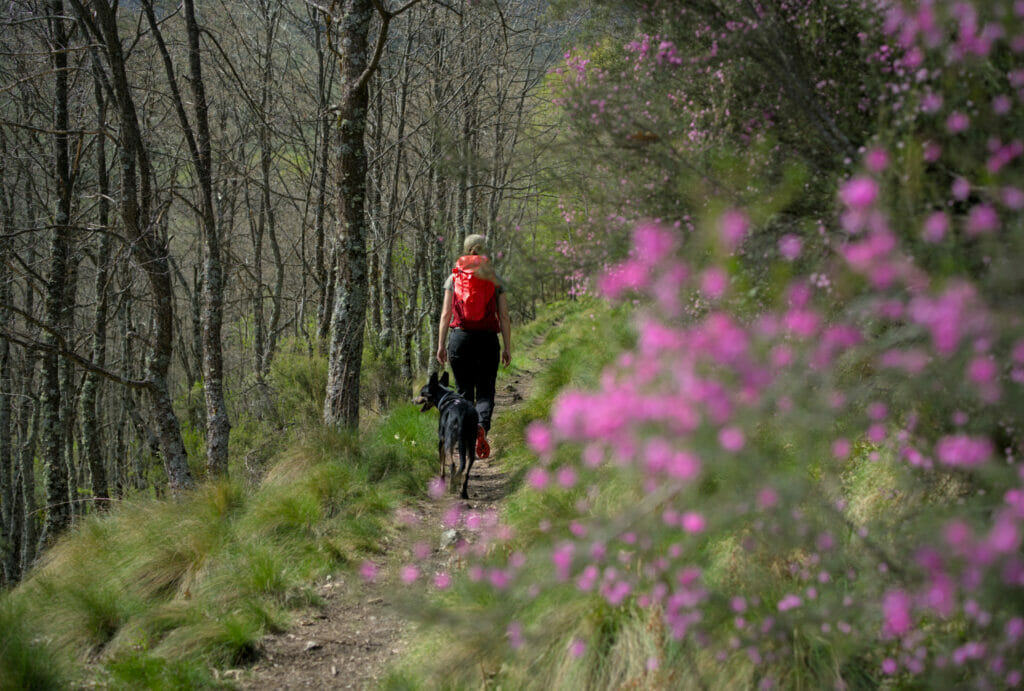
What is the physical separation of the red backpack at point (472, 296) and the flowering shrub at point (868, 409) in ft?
10.4

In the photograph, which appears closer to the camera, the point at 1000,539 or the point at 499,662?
the point at 1000,539

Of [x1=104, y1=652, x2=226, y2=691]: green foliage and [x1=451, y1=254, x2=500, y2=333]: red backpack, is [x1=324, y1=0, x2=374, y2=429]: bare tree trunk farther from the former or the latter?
[x1=104, y1=652, x2=226, y2=691]: green foliage

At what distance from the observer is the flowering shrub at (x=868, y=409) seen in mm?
1519

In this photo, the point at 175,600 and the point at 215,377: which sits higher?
the point at 215,377

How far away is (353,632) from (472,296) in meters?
2.88

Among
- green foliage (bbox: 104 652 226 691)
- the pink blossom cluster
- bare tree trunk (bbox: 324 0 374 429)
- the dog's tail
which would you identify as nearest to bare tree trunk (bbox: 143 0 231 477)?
bare tree trunk (bbox: 324 0 374 429)

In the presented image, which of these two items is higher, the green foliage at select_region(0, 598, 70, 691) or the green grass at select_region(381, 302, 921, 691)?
the green grass at select_region(381, 302, 921, 691)

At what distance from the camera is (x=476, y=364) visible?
6.10 m

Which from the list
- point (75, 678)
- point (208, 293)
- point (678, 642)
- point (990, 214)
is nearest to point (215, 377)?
point (208, 293)

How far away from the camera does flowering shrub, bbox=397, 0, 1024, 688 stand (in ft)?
A: 4.98

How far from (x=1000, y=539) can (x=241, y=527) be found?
4.58m

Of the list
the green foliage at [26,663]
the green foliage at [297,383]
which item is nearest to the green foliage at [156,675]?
the green foliage at [26,663]

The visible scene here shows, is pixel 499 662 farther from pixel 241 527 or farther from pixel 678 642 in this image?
pixel 241 527

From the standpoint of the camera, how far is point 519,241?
4.31 m
